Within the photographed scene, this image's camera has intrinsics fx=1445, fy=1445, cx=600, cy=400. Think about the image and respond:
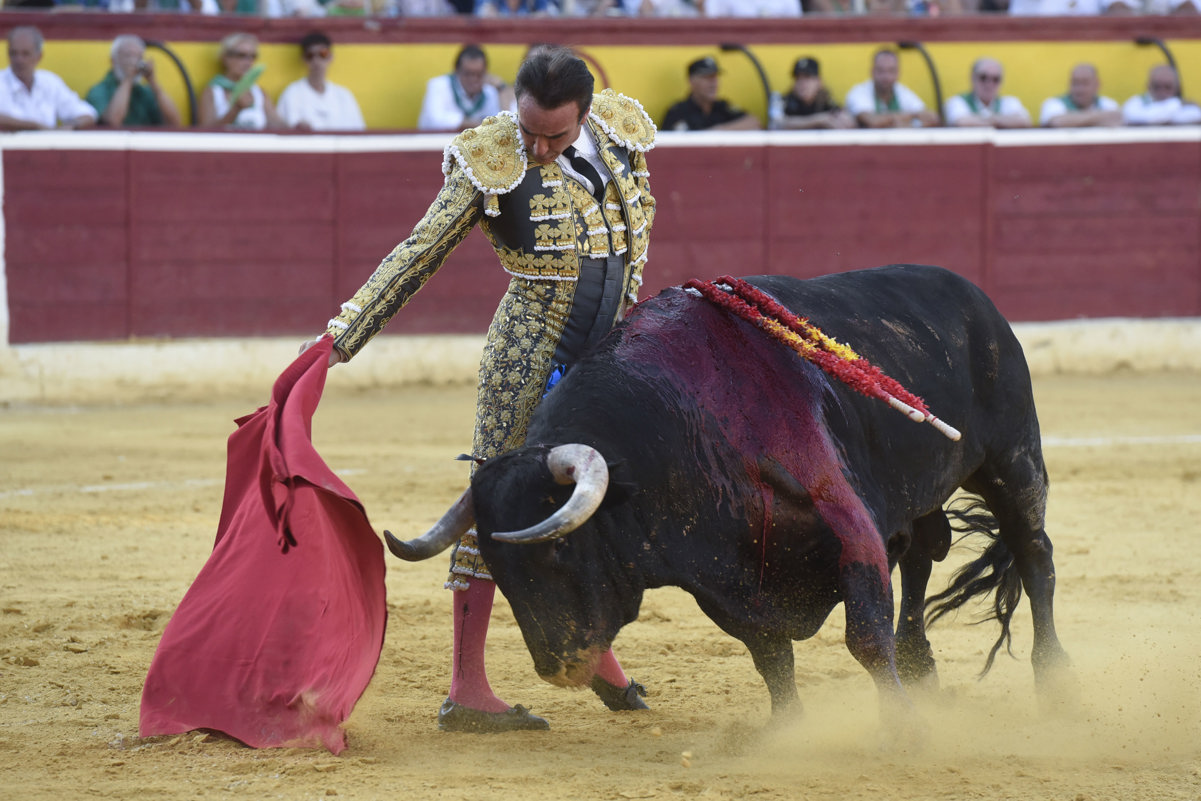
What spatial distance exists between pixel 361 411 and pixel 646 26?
2.99 metres

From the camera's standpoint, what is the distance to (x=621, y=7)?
917 centimetres

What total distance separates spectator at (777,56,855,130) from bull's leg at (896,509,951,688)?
5.86m

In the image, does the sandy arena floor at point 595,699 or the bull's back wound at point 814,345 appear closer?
the sandy arena floor at point 595,699

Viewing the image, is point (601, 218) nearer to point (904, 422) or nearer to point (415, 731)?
point (904, 422)

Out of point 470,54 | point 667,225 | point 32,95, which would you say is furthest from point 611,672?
point 667,225

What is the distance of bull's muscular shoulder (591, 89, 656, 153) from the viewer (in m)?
2.96

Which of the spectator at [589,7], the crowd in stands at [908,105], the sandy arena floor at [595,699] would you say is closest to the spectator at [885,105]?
the crowd in stands at [908,105]

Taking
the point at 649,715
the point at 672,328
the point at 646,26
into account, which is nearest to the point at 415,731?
the point at 649,715

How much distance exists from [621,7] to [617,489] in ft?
23.7

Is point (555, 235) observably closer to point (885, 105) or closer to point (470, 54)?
point (470, 54)

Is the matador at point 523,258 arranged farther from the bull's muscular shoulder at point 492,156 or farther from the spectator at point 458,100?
the spectator at point 458,100

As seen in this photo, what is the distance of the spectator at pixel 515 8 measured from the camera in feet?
29.2

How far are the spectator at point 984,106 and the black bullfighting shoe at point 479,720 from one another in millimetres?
6989

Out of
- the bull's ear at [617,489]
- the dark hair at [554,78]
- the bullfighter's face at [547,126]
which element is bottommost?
the bull's ear at [617,489]
